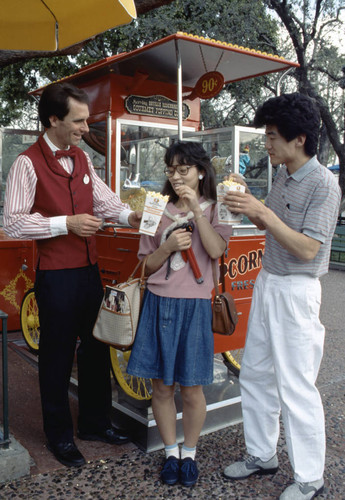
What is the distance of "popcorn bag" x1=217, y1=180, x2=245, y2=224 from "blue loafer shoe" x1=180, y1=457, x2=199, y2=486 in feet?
4.42

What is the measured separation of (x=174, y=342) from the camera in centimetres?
267

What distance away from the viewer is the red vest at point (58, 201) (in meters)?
2.81

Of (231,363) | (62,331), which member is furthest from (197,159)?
(231,363)

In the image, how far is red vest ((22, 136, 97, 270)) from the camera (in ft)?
9.23

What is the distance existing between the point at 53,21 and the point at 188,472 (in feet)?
10.3

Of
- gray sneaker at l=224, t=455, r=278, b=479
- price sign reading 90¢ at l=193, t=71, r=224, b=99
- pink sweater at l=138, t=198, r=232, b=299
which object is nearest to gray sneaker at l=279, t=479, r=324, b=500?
gray sneaker at l=224, t=455, r=278, b=479

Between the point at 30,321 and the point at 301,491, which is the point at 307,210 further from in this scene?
the point at 30,321

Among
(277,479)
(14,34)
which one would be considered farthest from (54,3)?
(277,479)

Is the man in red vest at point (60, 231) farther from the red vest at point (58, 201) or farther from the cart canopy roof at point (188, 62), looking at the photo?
the cart canopy roof at point (188, 62)

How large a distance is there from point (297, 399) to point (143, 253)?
1.08 m

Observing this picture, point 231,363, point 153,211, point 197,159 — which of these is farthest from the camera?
point 231,363

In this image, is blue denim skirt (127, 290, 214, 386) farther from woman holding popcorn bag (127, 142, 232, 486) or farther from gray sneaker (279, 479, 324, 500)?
gray sneaker (279, 479, 324, 500)

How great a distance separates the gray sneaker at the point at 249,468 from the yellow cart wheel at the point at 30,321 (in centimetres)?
263

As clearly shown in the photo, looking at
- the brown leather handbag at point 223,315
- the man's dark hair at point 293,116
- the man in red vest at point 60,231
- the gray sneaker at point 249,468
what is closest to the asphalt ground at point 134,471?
the gray sneaker at point 249,468
